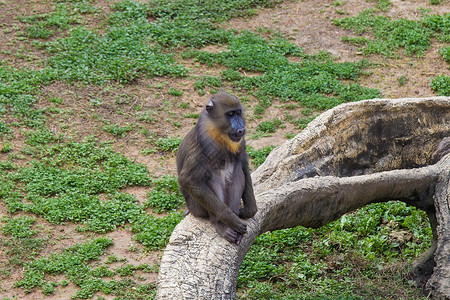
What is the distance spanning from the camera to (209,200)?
496 centimetres

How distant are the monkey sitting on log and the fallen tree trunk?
156mm

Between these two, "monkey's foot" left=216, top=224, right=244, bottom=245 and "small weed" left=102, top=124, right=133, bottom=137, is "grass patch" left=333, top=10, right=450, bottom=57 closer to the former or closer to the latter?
"small weed" left=102, top=124, right=133, bottom=137

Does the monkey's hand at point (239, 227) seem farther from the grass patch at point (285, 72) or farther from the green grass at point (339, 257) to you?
the grass patch at point (285, 72)

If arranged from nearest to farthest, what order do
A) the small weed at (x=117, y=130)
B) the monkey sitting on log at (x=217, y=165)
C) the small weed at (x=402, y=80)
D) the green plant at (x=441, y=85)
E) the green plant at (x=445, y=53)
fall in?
the monkey sitting on log at (x=217, y=165), the small weed at (x=117, y=130), the green plant at (x=441, y=85), the small weed at (x=402, y=80), the green plant at (x=445, y=53)

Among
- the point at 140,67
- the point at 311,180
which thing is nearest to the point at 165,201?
the point at 311,180

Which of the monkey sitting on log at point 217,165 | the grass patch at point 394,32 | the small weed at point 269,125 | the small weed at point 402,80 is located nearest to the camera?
the monkey sitting on log at point 217,165

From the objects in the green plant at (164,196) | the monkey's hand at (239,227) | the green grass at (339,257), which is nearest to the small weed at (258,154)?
the green plant at (164,196)

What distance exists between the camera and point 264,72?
1037 cm

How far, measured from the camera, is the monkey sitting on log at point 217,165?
5031 mm

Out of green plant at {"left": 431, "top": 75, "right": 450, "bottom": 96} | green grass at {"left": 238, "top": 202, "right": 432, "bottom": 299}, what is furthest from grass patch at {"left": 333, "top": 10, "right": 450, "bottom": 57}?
green grass at {"left": 238, "top": 202, "right": 432, "bottom": 299}

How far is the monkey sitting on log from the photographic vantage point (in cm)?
503

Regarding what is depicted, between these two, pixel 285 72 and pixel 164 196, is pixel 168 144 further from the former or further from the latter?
pixel 285 72

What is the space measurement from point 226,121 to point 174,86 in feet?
16.2

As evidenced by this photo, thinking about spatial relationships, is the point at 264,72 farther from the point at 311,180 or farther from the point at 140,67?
the point at 311,180
